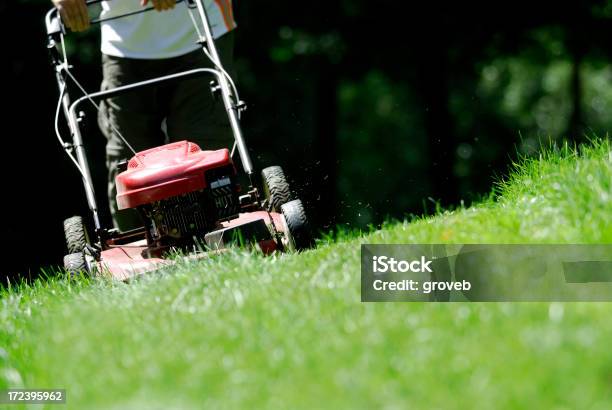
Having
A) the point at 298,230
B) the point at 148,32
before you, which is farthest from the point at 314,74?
the point at 298,230

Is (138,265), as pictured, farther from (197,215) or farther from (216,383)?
(216,383)

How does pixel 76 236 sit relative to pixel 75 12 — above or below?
below

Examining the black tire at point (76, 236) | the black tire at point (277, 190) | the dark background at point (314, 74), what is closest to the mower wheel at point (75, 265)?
the black tire at point (76, 236)

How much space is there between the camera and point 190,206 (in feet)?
14.5

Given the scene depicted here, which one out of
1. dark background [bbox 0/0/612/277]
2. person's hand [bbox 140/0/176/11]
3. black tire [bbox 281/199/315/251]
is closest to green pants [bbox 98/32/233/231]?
person's hand [bbox 140/0/176/11]

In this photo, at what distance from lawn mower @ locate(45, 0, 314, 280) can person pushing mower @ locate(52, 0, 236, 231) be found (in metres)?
0.32

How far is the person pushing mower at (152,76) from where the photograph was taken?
16.7 ft

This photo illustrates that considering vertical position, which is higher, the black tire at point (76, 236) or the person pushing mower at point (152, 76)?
the person pushing mower at point (152, 76)

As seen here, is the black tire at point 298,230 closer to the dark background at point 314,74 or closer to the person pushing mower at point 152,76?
the person pushing mower at point 152,76

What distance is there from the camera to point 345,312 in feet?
9.29

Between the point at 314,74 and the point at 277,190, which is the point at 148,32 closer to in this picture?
the point at 277,190

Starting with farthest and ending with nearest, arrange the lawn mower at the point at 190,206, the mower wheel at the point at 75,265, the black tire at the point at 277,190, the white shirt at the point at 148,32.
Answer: the white shirt at the point at 148,32 < the black tire at the point at 277,190 < the mower wheel at the point at 75,265 < the lawn mower at the point at 190,206

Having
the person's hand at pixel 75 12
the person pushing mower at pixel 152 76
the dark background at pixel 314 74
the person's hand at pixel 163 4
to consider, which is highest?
the person's hand at pixel 75 12

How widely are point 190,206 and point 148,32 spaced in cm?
107
